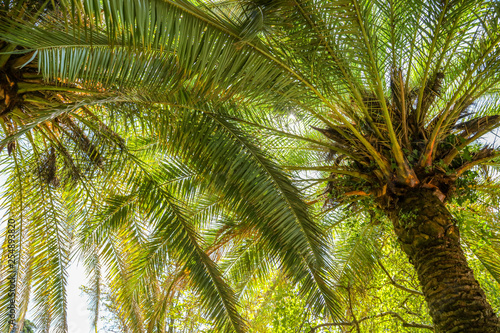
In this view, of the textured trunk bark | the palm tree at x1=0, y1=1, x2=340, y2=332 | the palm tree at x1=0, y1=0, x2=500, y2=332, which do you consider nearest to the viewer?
the palm tree at x1=0, y1=0, x2=500, y2=332

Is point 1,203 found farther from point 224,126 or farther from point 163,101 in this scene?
point 224,126

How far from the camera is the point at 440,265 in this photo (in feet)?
13.2

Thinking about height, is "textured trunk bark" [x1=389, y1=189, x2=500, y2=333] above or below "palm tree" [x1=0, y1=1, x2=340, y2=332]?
below

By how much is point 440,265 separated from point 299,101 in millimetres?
2195

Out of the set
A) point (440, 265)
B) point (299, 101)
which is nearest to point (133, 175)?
point (299, 101)

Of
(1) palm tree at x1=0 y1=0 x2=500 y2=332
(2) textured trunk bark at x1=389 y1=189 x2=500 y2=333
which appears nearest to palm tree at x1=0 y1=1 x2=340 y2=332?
(1) palm tree at x1=0 y1=0 x2=500 y2=332

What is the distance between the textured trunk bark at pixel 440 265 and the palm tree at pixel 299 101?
0.4 inches

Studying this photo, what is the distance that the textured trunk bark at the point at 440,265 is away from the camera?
3.67 meters

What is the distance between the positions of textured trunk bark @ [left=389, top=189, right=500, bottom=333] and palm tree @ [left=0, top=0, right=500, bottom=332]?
0.4 inches

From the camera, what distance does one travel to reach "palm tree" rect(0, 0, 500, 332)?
3537 mm

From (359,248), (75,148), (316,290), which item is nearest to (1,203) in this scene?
(75,148)

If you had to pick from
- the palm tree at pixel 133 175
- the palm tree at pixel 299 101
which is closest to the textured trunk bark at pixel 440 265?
the palm tree at pixel 299 101

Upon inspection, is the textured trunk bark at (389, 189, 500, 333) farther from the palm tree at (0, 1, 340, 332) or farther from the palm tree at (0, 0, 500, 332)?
the palm tree at (0, 1, 340, 332)

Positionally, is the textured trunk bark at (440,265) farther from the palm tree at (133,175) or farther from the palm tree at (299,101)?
the palm tree at (133,175)
